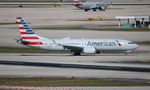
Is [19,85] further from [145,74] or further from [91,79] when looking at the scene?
[145,74]

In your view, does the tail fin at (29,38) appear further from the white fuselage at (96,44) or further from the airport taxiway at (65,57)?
the white fuselage at (96,44)

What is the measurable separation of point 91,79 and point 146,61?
19.1 m

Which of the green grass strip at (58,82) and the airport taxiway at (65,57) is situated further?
the airport taxiway at (65,57)

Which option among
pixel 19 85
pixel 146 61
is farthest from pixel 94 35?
pixel 19 85

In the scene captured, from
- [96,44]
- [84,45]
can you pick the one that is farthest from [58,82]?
[84,45]

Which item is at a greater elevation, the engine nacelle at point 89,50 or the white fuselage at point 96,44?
the white fuselage at point 96,44

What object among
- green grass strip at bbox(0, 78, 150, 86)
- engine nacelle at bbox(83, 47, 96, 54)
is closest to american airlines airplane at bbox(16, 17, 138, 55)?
engine nacelle at bbox(83, 47, 96, 54)

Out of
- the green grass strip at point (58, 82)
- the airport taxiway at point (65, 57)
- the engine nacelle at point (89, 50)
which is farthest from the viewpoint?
the engine nacelle at point (89, 50)

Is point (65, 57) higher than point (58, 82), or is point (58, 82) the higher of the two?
point (58, 82)

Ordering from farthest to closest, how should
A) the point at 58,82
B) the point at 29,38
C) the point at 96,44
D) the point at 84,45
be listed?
the point at 29,38 < the point at 84,45 < the point at 96,44 < the point at 58,82

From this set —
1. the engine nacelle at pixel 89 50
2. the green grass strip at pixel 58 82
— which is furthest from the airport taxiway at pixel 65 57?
the green grass strip at pixel 58 82

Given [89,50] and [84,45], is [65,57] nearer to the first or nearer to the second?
[89,50]

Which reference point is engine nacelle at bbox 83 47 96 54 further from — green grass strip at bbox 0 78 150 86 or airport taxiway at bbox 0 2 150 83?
green grass strip at bbox 0 78 150 86

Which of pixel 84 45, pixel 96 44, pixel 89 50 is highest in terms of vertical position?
pixel 96 44
